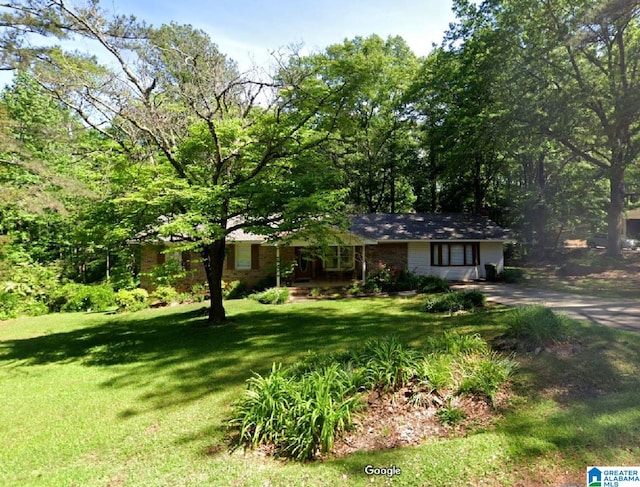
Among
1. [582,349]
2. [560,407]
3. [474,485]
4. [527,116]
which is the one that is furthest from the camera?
[527,116]

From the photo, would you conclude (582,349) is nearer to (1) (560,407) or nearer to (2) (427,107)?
(1) (560,407)

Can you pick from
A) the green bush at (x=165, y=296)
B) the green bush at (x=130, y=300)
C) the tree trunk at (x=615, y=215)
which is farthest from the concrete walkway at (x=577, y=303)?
the green bush at (x=130, y=300)

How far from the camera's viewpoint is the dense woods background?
9312mm

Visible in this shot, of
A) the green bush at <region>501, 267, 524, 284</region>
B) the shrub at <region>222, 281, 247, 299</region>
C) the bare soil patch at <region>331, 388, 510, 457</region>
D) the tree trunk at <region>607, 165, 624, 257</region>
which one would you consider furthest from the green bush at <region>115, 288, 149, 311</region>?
the tree trunk at <region>607, 165, 624, 257</region>

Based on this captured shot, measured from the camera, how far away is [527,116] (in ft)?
60.4

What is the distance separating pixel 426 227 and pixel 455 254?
2.32 metres

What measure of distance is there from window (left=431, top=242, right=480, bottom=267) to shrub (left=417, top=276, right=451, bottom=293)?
118 inches

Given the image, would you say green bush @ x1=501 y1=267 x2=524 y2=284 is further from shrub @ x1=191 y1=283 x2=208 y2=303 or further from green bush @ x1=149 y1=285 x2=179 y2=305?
green bush @ x1=149 y1=285 x2=179 y2=305

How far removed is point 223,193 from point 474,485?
26.2 ft

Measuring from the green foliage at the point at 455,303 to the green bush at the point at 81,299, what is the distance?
14.5m

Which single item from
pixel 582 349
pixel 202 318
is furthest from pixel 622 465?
pixel 202 318

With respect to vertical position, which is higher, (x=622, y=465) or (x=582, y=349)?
(x=582, y=349)

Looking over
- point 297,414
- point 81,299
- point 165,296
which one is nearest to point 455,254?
point 165,296

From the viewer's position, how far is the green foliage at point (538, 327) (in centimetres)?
622
